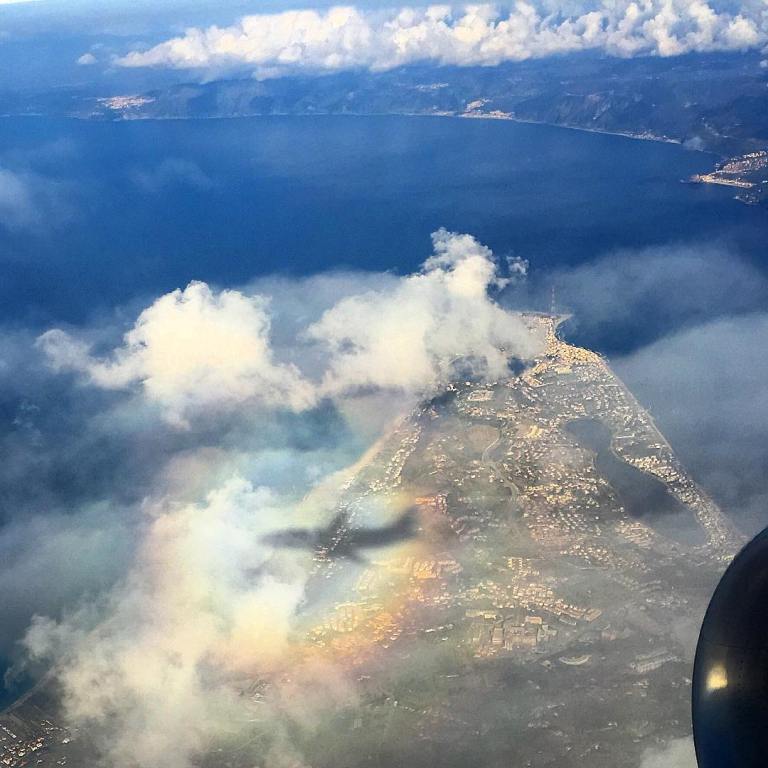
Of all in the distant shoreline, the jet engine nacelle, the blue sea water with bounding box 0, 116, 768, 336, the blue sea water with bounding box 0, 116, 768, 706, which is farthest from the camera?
the distant shoreline

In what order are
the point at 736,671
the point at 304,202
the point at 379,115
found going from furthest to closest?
1. the point at 379,115
2. the point at 304,202
3. the point at 736,671

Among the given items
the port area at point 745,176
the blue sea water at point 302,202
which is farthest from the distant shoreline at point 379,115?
the port area at point 745,176

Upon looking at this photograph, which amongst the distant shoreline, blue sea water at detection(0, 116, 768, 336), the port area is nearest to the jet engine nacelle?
blue sea water at detection(0, 116, 768, 336)

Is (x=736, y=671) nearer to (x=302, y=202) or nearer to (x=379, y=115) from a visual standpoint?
(x=302, y=202)

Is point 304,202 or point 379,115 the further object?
point 379,115

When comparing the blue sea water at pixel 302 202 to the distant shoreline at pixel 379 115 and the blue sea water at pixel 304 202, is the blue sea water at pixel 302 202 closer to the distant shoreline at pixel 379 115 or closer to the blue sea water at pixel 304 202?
the blue sea water at pixel 304 202

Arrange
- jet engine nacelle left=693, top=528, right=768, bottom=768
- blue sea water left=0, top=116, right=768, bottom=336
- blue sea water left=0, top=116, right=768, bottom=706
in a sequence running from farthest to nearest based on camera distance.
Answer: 1. blue sea water left=0, top=116, right=768, bottom=336
2. blue sea water left=0, top=116, right=768, bottom=706
3. jet engine nacelle left=693, top=528, right=768, bottom=768

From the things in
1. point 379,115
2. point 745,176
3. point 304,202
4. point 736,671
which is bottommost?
point 304,202

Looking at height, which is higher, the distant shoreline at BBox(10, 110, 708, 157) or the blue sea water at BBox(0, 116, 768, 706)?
the distant shoreline at BBox(10, 110, 708, 157)

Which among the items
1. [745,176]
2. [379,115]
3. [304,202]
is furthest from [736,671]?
[379,115]

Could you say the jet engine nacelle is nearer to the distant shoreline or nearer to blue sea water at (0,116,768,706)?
blue sea water at (0,116,768,706)

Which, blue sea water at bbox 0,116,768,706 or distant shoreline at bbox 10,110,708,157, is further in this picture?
distant shoreline at bbox 10,110,708,157
